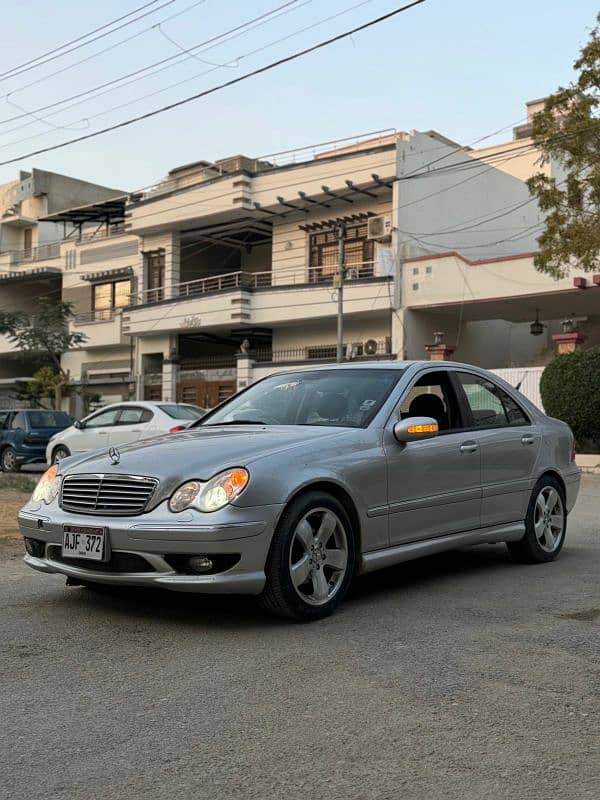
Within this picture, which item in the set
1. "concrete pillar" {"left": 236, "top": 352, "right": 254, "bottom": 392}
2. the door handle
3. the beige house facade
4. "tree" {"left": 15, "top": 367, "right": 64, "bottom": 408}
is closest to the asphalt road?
the door handle

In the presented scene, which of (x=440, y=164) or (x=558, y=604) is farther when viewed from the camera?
(x=440, y=164)

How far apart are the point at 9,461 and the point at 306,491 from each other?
638 inches

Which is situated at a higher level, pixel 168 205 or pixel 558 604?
pixel 168 205

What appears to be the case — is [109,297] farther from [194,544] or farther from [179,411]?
[194,544]

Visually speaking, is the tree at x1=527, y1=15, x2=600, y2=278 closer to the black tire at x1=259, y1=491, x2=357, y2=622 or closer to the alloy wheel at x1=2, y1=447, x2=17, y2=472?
the alloy wheel at x1=2, y1=447, x2=17, y2=472

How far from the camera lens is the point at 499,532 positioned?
663cm

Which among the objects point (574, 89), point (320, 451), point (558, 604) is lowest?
point (558, 604)

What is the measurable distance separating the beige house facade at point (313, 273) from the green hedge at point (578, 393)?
499 centimetres

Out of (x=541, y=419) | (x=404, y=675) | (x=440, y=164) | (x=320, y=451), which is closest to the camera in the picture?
(x=404, y=675)

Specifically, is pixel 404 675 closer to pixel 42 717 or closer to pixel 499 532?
pixel 42 717

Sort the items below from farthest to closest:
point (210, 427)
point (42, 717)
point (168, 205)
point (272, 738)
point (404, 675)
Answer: point (168, 205) < point (210, 427) < point (404, 675) < point (42, 717) < point (272, 738)

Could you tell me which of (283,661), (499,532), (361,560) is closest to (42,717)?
(283,661)

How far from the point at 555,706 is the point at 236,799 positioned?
1.50 metres

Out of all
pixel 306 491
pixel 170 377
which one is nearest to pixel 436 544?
pixel 306 491
